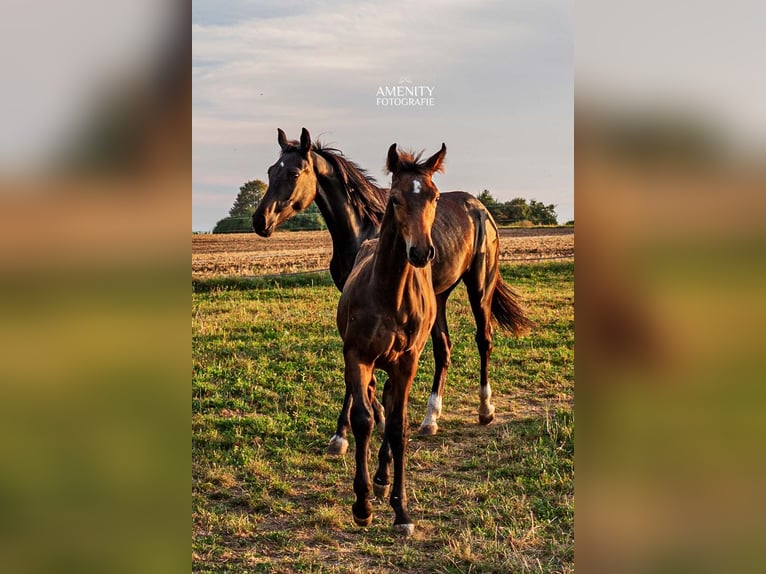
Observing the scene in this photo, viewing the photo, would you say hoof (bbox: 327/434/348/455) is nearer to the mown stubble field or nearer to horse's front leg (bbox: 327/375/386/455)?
horse's front leg (bbox: 327/375/386/455)

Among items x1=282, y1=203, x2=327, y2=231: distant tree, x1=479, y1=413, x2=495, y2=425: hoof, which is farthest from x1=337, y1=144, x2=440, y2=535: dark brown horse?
x1=282, y1=203, x2=327, y2=231: distant tree

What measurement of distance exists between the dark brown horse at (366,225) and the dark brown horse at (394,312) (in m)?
1.51

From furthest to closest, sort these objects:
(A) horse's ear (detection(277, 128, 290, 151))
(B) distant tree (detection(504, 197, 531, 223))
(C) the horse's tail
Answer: (B) distant tree (detection(504, 197, 531, 223)) → (C) the horse's tail → (A) horse's ear (detection(277, 128, 290, 151))

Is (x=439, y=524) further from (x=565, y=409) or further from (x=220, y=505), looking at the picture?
(x=565, y=409)

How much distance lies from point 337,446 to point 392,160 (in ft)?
10.3

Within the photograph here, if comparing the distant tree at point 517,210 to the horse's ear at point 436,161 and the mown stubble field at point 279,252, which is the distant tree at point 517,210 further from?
the horse's ear at point 436,161

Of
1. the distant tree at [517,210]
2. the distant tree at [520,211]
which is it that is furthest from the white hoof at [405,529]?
the distant tree at [517,210]

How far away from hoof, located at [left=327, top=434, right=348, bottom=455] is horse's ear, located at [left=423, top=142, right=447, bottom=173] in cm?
307

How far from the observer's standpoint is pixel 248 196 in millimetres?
11773

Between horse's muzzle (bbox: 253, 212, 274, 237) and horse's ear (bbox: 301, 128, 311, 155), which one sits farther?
horse's ear (bbox: 301, 128, 311, 155)

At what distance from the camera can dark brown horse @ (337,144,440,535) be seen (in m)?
3.69
